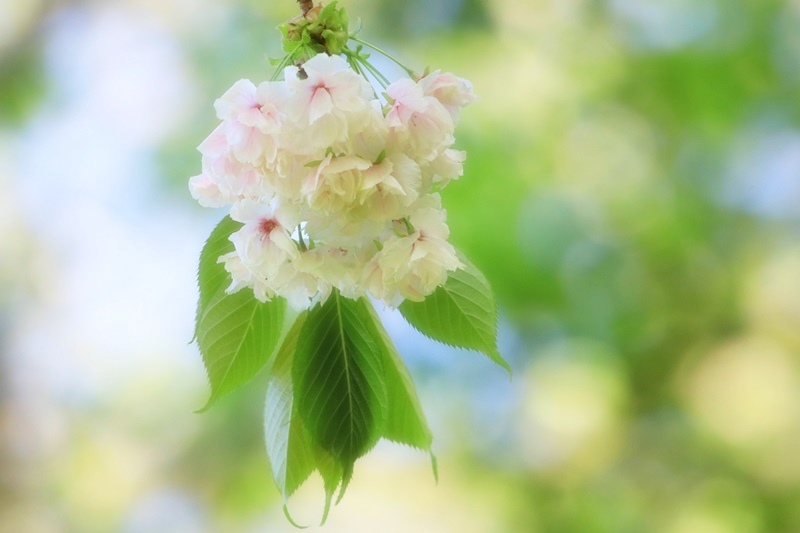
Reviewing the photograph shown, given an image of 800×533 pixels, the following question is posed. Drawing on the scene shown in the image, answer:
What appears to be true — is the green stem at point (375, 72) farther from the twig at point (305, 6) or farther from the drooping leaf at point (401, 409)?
the drooping leaf at point (401, 409)

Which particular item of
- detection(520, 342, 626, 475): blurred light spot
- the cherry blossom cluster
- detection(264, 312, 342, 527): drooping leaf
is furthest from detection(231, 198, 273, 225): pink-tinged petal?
detection(520, 342, 626, 475): blurred light spot

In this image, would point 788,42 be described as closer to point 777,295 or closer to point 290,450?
point 777,295

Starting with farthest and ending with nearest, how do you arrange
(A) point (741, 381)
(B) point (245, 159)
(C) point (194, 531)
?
1. (A) point (741, 381)
2. (C) point (194, 531)
3. (B) point (245, 159)

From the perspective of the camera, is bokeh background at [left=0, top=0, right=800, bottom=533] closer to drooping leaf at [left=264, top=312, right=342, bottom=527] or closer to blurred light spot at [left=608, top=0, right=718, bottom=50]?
blurred light spot at [left=608, top=0, right=718, bottom=50]

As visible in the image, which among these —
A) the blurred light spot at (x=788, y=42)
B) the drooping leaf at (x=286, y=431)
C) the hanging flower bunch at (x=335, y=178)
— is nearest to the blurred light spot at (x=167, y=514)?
the drooping leaf at (x=286, y=431)

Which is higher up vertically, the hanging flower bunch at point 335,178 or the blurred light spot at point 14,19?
the blurred light spot at point 14,19

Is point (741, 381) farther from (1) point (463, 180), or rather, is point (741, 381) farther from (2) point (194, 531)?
(2) point (194, 531)

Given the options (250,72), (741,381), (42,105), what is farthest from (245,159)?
(741,381)
